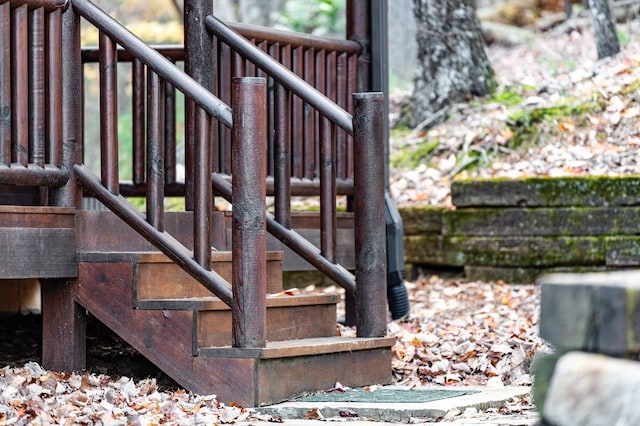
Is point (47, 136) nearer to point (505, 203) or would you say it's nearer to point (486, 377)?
point (486, 377)

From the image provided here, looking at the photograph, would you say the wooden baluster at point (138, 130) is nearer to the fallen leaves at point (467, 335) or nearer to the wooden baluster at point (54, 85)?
the wooden baluster at point (54, 85)

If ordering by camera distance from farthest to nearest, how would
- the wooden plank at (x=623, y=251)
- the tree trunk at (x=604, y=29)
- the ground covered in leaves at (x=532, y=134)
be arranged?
the tree trunk at (x=604, y=29) < the ground covered in leaves at (x=532, y=134) < the wooden plank at (x=623, y=251)

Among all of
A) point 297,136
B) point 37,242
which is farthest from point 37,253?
point 297,136

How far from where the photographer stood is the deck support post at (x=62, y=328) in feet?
17.7

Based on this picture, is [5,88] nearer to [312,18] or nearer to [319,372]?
[319,372]

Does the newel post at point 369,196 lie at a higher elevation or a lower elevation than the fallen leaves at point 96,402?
higher

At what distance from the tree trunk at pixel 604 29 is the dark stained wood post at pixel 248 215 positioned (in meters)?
7.21

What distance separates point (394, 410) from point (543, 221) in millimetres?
4280

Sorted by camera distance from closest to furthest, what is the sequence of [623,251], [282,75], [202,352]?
[202,352] → [282,75] → [623,251]

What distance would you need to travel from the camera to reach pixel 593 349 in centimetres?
260

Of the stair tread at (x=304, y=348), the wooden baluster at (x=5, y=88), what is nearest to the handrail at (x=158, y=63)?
the wooden baluster at (x=5, y=88)

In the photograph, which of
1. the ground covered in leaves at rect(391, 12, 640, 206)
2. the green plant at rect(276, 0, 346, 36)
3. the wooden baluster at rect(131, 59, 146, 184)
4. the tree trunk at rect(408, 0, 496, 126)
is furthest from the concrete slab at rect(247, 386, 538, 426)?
the green plant at rect(276, 0, 346, 36)

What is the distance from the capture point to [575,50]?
13.9 meters

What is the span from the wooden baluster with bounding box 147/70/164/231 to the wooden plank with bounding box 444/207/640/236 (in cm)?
403
